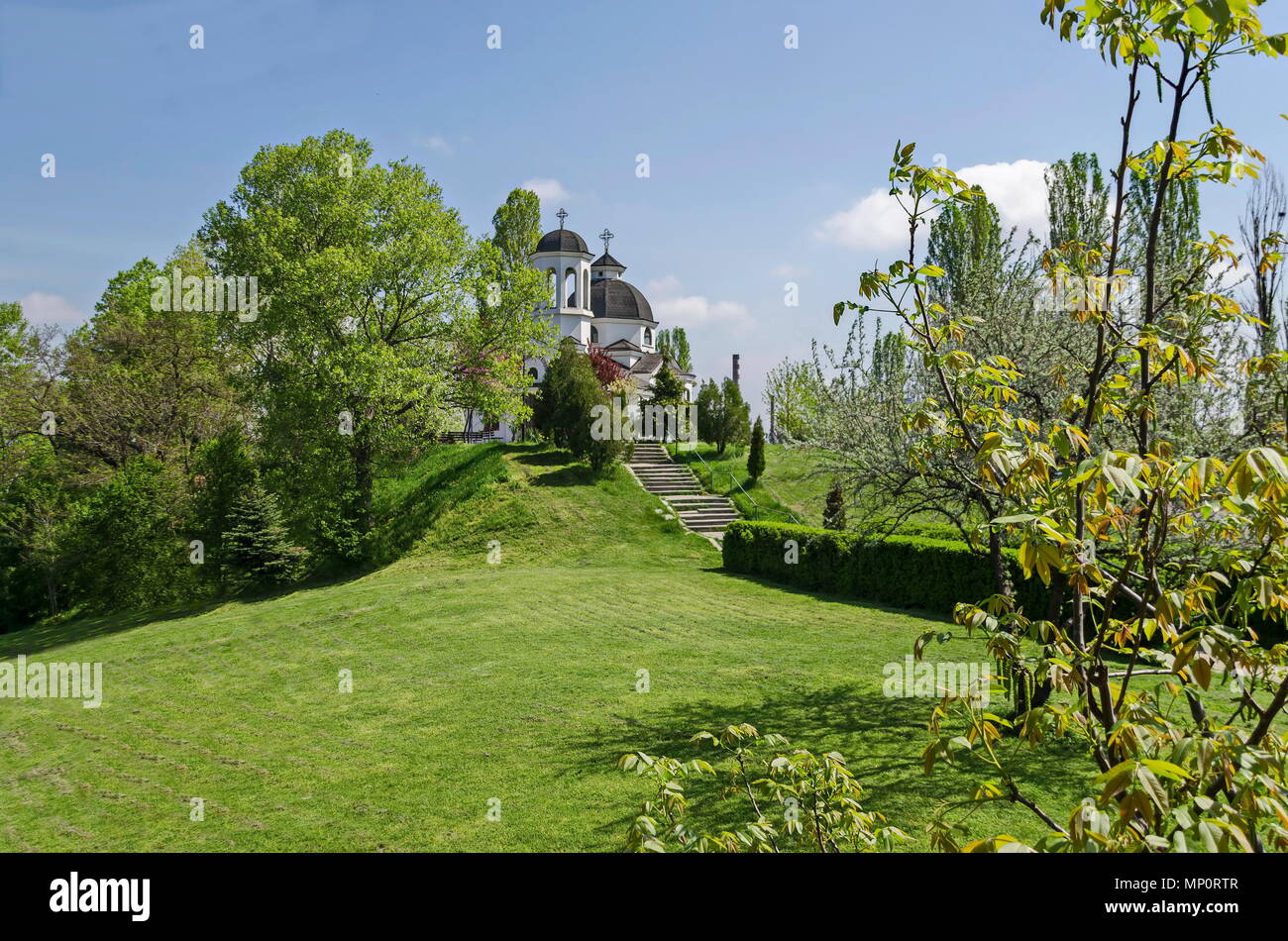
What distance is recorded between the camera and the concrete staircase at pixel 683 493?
2588 cm

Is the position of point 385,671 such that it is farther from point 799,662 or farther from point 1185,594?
point 1185,594

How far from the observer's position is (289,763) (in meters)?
8.74

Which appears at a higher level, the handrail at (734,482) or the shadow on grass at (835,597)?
the handrail at (734,482)

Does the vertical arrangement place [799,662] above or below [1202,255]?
below

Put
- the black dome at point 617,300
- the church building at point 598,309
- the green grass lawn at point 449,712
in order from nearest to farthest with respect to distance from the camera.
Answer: the green grass lawn at point 449,712
the church building at point 598,309
the black dome at point 617,300

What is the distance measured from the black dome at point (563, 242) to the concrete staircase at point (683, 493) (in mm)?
21233

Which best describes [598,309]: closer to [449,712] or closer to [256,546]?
[256,546]

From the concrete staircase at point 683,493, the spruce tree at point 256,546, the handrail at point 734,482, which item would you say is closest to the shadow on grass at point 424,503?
the spruce tree at point 256,546

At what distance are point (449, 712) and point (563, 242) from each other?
42686 millimetres

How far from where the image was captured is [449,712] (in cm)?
1016

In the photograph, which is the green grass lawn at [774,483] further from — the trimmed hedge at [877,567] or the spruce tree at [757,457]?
the trimmed hedge at [877,567]

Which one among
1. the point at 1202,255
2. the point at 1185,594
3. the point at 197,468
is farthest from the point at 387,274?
the point at 1185,594

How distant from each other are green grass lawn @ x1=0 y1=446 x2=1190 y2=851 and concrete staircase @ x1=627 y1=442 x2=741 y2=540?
4.92 m
